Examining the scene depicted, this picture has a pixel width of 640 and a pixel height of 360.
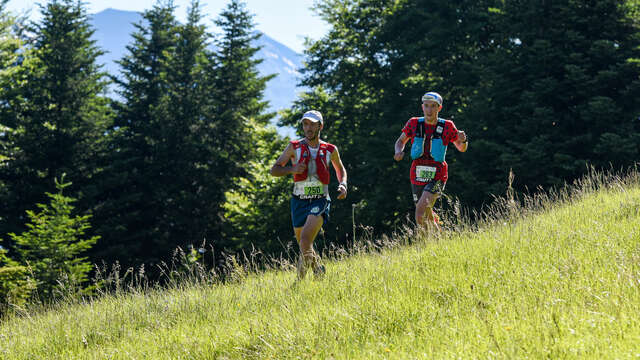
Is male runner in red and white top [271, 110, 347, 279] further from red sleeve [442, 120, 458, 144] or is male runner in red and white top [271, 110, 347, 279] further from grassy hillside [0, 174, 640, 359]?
red sleeve [442, 120, 458, 144]

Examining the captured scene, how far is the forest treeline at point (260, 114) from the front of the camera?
15672 millimetres

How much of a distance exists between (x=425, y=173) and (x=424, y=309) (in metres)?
3.69

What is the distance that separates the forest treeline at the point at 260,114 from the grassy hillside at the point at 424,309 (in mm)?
10843

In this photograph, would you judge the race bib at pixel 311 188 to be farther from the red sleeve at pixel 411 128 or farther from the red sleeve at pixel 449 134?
the red sleeve at pixel 449 134

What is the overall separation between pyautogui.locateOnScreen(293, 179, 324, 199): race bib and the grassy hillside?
3.30ft

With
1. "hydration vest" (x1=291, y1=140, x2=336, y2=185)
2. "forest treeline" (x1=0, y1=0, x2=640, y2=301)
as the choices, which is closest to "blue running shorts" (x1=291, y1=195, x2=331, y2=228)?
"hydration vest" (x1=291, y1=140, x2=336, y2=185)

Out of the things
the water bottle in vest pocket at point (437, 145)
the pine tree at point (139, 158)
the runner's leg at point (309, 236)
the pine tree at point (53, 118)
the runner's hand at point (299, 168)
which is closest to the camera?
the runner's leg at point (309, 236)

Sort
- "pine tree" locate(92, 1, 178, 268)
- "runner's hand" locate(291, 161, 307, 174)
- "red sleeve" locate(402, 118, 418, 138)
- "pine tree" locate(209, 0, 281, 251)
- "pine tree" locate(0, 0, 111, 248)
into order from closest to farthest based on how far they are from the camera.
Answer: "runner's hand" locate(291, 161, 307, 174) → "red sleeve" locate(402, 118, 418, 138) → "pine tree" locate(0, 0, 111, 248) → "pine tree" locate(92, 1, 178, 268) → "pine tree" locate(209, 0, 281, 251)

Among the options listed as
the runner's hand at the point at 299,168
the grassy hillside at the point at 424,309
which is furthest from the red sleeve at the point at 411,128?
the runner's hand at the point at 299,168

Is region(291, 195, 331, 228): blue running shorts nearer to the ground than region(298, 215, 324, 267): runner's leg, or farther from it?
farther from it

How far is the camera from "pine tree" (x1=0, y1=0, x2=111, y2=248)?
22250 millimetres

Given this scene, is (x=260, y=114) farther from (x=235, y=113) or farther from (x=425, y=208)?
(x=425, y=208)

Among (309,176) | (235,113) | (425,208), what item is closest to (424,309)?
(309,176)

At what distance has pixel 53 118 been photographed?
2281cm
